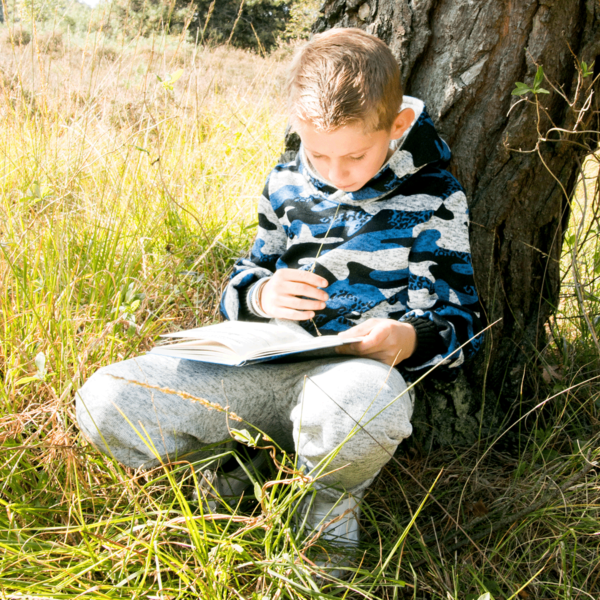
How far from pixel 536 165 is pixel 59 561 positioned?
1553 millimetres

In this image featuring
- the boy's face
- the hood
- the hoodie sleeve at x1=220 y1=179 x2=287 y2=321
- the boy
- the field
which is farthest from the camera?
the hoodie sleeve at x1=220 y1=179 x2=287 y2=321

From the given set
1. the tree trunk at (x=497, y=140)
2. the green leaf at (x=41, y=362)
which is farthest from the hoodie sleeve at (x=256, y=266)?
the tree trunk at (x=497, y=140)

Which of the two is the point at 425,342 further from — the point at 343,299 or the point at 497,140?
the point at 497,140

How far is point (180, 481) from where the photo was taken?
3.95 ft

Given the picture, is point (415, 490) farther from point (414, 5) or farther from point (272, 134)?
point (272, 134)

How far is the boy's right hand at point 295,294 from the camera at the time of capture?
132cm

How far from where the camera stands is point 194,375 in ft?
4.18

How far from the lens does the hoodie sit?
4.44 feet

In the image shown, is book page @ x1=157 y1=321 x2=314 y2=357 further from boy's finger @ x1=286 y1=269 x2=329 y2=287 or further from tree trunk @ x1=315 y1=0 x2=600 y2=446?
tree trunk @ x1=315 y1=0 x2=600 y2=446

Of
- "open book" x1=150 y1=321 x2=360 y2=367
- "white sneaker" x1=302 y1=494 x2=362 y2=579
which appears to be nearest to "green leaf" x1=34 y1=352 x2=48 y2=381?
"open book" x1=150 y1=321 x2=360 y2=367

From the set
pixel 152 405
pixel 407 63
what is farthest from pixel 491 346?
pixel 152 405

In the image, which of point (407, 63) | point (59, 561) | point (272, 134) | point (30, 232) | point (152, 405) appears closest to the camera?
point (59, 561)

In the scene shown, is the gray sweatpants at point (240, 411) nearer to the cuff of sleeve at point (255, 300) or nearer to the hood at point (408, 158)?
the cuff of sleeve at point (255, 300)

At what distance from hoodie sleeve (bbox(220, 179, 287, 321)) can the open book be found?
0.20 meters
